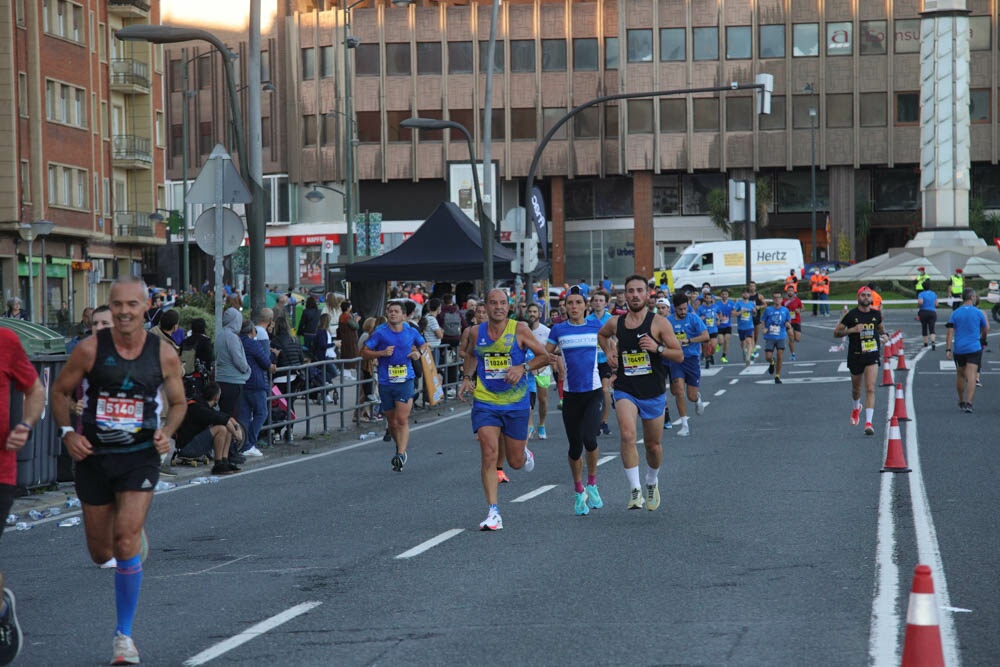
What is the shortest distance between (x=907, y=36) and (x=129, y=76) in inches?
1506

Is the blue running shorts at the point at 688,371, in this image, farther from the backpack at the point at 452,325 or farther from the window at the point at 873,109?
the window at the point at 873,109

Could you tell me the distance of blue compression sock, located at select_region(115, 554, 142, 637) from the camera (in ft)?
24.2

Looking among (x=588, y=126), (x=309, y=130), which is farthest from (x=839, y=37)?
(x=309, y=130)

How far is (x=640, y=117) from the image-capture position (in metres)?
83.0

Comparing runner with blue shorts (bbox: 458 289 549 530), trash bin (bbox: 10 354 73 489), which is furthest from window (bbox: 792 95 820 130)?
runner with blue shorts (bbox: 458 289 549 530)

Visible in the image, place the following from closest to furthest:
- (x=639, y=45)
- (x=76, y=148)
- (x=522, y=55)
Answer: (x=76, y=148) < (x=639, y=45) < (x=522, y=55)

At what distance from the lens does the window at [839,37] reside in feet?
270

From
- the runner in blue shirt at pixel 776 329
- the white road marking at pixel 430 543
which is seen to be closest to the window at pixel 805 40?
the runner in blue shirt at pixel 776 329

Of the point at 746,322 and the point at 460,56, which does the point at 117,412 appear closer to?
the point at 746,322

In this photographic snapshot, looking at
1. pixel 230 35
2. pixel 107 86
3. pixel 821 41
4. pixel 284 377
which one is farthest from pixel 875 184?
pixel 284 377

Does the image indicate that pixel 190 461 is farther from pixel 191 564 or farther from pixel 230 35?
pixel 230 35

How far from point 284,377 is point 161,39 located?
4.49 m

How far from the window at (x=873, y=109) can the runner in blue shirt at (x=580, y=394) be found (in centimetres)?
7135

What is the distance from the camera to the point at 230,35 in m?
77.9
